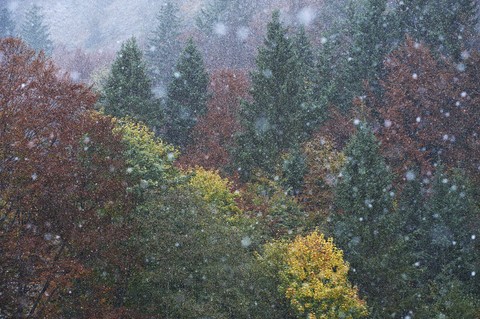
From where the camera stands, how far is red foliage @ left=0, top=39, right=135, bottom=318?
46.3ft

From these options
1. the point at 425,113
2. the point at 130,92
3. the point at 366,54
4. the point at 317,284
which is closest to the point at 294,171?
the point at 317,284

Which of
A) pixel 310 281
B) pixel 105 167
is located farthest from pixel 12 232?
pixel 310 281

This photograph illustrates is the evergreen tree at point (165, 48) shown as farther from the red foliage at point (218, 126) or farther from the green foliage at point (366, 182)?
the green foliage at point (366, 182)

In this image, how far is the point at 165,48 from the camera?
186 feet

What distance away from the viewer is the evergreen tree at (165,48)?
54562 millimetres

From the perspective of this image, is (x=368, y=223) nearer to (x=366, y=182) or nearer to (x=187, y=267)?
(x=366, y=182)

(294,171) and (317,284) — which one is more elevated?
(294,171)

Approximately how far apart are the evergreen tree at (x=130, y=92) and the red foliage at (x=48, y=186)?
637 inches

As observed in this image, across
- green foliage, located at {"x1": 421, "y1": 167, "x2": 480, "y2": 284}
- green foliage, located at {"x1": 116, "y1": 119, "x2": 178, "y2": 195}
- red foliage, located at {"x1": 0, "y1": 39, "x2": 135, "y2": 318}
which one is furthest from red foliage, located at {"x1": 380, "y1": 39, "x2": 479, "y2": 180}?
red foliage, located at {"x1": 0, "y1": 39, "x2": 135, "y2": 318}

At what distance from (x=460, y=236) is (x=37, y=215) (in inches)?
792

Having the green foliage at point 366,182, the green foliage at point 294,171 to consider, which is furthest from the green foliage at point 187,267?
the green foliage at point 294,171

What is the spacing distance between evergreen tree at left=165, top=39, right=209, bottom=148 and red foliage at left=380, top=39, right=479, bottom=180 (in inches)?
507

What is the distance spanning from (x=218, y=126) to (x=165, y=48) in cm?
2170

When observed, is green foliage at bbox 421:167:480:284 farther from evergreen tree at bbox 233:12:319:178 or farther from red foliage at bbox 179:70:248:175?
red foliage at bbox 179:70:248:175
